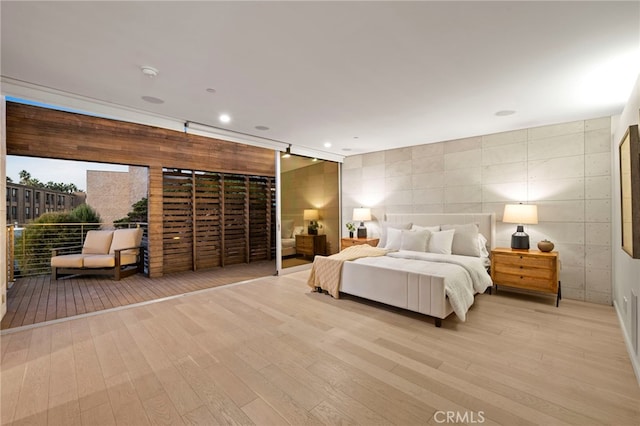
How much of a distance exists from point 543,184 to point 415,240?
78.9 inches

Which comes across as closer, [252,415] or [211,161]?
[252,415]

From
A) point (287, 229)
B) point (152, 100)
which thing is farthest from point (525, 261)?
point (152, 100)

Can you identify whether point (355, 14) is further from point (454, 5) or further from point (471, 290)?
point (471, 290)

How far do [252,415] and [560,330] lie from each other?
3140mm

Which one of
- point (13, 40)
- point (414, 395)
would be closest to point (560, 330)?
point (414, 395)

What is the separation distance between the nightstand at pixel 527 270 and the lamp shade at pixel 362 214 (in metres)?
2.42

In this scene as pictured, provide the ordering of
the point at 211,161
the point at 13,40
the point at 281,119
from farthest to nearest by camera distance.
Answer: the point at 211,161
the point at 281,119
the point at 13,40

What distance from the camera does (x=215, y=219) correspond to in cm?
622

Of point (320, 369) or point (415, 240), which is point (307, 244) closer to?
point (415, 240)

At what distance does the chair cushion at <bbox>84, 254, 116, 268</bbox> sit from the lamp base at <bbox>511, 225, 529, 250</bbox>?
659cm

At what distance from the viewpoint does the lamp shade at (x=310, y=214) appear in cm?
614

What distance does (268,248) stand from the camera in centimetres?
705

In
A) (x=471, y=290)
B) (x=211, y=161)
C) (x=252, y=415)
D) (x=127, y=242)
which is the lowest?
(x=252, y=415)

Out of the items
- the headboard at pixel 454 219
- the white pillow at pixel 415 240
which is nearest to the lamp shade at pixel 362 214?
the headboard at pixel 454 219
